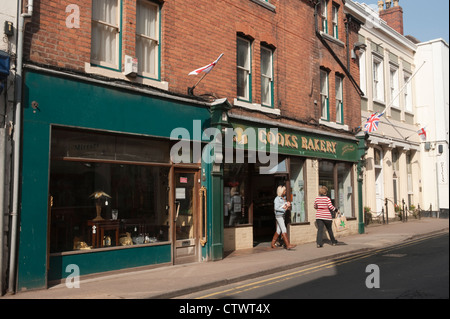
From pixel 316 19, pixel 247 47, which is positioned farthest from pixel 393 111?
pixel 247 47

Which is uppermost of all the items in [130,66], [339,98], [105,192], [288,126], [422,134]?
[339,98]

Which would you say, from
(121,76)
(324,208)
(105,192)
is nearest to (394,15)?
(324,208)

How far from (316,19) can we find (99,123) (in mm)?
10515

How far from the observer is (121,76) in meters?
9.50

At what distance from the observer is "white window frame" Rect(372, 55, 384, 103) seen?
21.5 metres

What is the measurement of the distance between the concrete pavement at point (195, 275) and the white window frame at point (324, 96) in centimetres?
539

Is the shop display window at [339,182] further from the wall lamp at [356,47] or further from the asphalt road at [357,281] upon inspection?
the asphalt road at [357,281]

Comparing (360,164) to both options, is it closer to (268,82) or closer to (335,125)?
(335,125)

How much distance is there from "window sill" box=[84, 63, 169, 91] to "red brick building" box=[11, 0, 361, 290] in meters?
0.04

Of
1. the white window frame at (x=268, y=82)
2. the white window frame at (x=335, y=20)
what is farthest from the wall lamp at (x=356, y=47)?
the white window frame at (x=268, y=82)

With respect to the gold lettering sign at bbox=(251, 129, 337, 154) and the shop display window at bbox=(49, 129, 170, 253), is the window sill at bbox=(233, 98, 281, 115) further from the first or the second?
the shop display window at bbox=(49, 129, 170, 253)

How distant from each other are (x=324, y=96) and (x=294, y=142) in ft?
11.6

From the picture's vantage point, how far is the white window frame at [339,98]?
17641 millimetres

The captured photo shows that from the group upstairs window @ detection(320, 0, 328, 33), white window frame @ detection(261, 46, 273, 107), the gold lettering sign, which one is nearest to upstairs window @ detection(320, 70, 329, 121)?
the gold lettering sign
